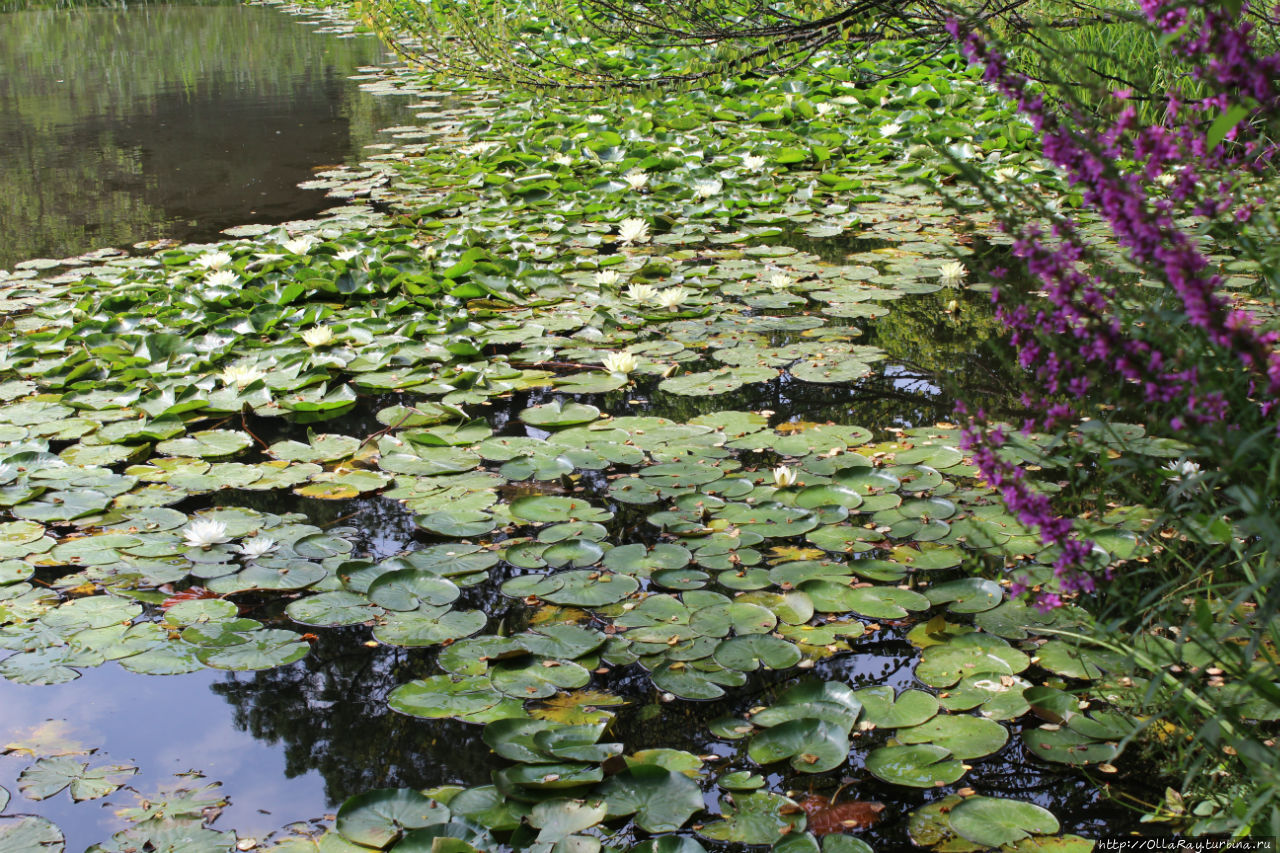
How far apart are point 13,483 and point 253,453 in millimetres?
537

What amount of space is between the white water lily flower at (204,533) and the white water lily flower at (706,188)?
2992 mm

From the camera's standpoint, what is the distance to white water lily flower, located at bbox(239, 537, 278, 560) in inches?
81.4

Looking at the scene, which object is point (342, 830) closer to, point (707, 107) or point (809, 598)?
point (809, 598)

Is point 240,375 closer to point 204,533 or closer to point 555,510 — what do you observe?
point 204,533

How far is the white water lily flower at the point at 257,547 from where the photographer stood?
6.79 ft

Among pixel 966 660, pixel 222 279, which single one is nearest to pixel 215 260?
pixel 222 279

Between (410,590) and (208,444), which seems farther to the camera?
(208,444)

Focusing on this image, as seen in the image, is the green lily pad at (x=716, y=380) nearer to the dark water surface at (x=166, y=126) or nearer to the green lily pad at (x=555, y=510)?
the green lily pad at (x=555, y=510)

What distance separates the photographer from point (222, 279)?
3.55 metres

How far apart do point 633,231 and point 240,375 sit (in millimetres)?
1708

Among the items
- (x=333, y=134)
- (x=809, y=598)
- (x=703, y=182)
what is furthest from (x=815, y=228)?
(x=333, y=134)

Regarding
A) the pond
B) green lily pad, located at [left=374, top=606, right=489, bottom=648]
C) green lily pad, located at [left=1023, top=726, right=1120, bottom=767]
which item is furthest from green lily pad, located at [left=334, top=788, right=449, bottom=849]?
green lily pad, located at [left=1023, top=726, right=1120, bottom=767]

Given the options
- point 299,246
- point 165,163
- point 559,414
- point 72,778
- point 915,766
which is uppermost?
point 165,163

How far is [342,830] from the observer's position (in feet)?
4.65
